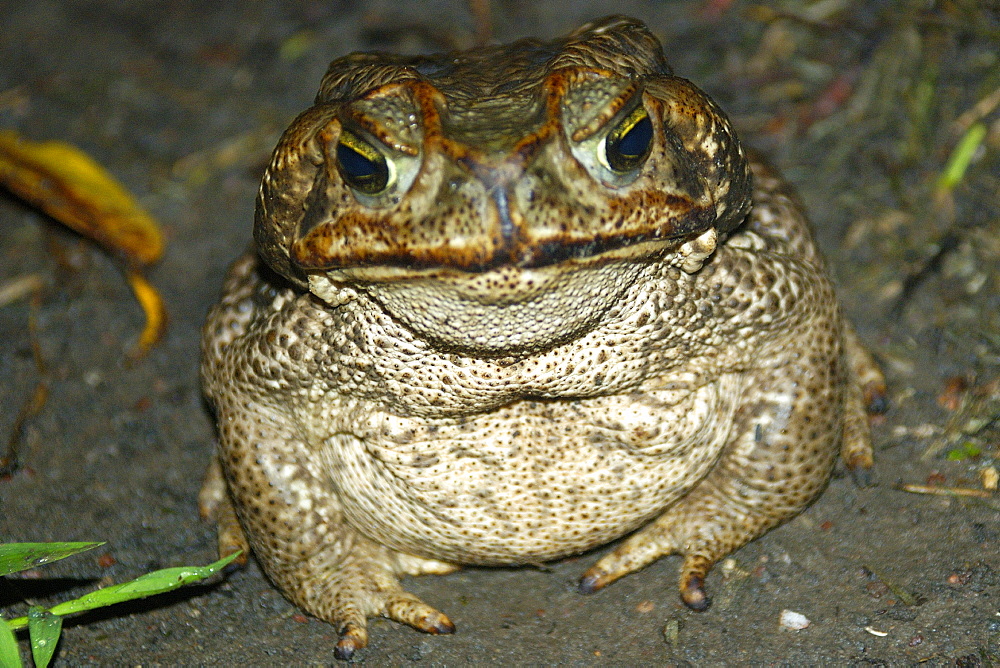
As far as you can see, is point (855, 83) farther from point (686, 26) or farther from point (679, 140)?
point (679, 140)

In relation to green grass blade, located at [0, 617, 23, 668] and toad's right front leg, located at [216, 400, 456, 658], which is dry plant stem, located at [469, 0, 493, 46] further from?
green grass blade, located at [0, 617, 23, 668]

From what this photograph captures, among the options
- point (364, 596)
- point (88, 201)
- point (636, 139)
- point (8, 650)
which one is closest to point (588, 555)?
point (364, 596)

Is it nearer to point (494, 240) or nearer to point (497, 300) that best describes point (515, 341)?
point (497, 300)

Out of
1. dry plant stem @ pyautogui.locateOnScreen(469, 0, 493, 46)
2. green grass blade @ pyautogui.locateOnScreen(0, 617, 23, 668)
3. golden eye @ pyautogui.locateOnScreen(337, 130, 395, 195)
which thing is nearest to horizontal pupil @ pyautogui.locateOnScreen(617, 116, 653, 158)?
golden eye @ pyautogui.locateOnScreen(337, 130, 395, 195)

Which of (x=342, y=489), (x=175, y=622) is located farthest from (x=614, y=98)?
(x=175, y=622)

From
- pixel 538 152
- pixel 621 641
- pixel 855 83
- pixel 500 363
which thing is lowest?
pixel 621 641

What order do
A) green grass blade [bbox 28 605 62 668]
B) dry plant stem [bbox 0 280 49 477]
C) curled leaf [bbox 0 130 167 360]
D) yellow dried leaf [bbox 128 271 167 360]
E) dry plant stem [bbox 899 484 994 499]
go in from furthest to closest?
curled leaf [bbox 0 130 167 360] → yellow dried leaf [bbox 128 271 167 360] → dry plant stem [bbox 0 280 49 477] → dry plant stem [bbox 899 484 994 499] → green grass blade [bbox 28 605 62 668]

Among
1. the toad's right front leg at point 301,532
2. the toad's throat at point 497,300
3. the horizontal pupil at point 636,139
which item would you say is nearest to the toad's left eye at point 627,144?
the horizontal pupil at point 636,139
